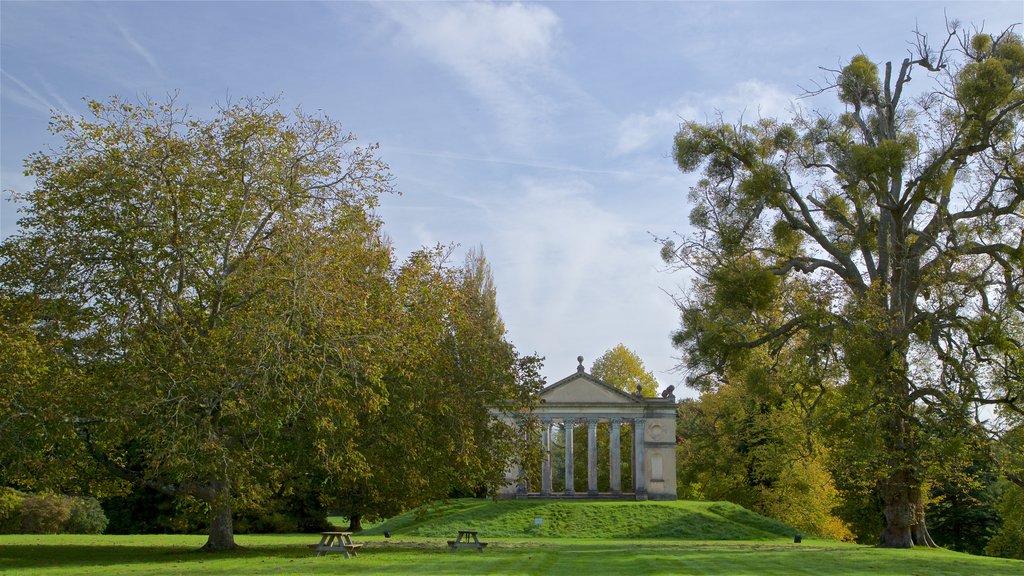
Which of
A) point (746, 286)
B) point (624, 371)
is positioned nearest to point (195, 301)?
point (746, 286)

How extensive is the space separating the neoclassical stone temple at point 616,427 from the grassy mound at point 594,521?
4695mm

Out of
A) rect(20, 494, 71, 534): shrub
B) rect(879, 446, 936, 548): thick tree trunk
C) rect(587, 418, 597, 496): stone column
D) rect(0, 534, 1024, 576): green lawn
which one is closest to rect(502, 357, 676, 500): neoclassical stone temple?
rect(587, 418, 597, 496): stone column

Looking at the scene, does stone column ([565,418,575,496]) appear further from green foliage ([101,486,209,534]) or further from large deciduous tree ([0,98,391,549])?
large deciduous tree ([0,98,391,549])

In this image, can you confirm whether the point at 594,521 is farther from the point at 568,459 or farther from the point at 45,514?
the point at 45,514

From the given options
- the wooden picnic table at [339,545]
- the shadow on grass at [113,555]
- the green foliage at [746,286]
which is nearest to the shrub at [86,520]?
the shadow on grass at [113,555]

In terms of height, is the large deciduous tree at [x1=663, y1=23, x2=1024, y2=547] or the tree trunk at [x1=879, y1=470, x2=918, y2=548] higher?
the large deciduous tree at [x1=663, y1=23, x2=1024, y2=547]

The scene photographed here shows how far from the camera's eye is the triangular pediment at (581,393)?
162 ft

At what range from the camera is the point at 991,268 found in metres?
24.4

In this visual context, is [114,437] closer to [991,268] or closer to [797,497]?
[991,268]

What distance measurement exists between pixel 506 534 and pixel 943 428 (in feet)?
67.7

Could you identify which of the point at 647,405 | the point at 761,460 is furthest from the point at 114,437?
the point at 647,405

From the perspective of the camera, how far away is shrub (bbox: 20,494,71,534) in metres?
39.0

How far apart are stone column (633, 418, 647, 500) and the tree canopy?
1075 inches

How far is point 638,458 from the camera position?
160ft
